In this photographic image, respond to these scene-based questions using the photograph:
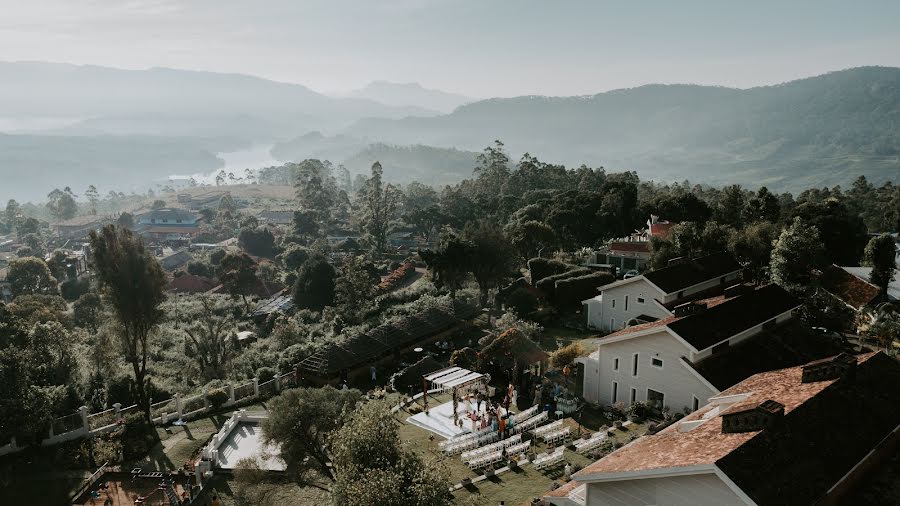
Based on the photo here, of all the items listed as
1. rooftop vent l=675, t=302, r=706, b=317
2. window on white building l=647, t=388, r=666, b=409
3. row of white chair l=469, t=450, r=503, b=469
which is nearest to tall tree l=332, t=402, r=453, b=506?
row of white chair l=469, t=450, r=503, b=469

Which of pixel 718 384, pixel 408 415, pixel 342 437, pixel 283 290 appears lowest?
pixel 283 290

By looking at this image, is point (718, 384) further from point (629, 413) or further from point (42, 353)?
point (42, 353)

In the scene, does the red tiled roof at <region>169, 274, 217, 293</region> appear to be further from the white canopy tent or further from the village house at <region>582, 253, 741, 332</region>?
the white canopy tent

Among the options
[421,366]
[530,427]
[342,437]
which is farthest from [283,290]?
[342,437]

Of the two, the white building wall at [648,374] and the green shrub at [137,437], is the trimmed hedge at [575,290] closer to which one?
the white building wall at [648,374]

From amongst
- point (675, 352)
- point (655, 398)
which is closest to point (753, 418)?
point (675, 352)

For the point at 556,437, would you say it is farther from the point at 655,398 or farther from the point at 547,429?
the point at 655,398

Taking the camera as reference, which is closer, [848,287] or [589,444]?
[589,444]
